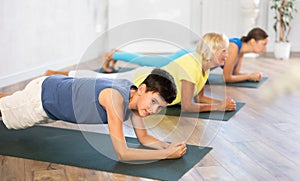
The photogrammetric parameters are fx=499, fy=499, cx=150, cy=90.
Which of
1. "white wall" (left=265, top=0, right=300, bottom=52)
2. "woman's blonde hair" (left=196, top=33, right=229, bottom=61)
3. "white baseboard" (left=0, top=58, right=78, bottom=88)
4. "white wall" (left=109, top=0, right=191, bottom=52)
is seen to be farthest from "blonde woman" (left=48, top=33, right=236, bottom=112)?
"white wall" (left=265, top=0, right=300, bottom=52)

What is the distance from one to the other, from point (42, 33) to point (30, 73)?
1.26 feet

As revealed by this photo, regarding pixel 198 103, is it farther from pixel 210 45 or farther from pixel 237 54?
pixel 237 54

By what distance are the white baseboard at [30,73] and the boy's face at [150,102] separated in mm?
2091

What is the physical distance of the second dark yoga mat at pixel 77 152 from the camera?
2.17 metres

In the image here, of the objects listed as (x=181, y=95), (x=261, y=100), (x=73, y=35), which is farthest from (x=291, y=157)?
(x=73, y=35)

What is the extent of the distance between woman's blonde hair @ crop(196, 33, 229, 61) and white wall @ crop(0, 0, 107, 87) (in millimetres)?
1613

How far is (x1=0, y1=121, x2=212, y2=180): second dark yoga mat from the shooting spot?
217 centimetres

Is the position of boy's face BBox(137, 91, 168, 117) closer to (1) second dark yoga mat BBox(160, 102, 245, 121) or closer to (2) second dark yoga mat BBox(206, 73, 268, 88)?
(1) second dark yoga mat BBox(160, 102, 245, 121)

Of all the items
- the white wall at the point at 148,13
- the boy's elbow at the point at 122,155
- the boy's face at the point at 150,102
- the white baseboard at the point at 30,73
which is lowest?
the white baseboard at the point at 30,73

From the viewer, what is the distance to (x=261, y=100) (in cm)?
360

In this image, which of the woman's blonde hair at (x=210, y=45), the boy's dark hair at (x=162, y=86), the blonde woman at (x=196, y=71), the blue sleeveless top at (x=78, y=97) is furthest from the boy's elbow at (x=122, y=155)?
the woman's blonde hair at (x=210, y=45)

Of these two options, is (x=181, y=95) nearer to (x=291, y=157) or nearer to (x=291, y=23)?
(x=291, y=157)

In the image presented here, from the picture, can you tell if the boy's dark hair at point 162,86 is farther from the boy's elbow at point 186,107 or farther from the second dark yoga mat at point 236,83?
the second dark yoga mat at point 236,83

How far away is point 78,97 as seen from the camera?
2.27 meters
